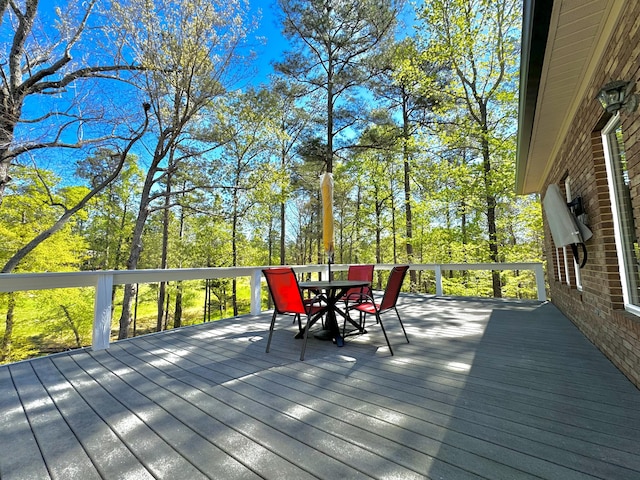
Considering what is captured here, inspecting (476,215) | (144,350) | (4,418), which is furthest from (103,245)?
(476,215)

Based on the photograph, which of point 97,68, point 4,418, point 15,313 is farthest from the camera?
point 15,313

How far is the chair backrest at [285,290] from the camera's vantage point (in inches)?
120

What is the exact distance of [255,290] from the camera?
513 cm

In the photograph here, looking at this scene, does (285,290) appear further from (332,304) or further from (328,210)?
(328,210)

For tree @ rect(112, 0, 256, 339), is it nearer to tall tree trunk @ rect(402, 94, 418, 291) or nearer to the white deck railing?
the white deck railing

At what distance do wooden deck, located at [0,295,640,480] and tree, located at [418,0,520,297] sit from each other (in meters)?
8.04

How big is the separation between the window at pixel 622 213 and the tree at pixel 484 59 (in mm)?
7519

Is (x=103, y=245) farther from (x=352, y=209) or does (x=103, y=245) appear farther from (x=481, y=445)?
(x=481, y=445)

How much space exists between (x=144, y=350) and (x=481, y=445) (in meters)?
3.22

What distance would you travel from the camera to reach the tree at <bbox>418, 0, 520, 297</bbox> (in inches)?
355

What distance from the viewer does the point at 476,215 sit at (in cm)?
1155

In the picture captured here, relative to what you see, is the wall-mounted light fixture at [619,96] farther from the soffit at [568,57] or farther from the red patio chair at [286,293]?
the red patio chair at [286,293]

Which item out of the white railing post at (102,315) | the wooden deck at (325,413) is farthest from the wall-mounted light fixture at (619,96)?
the white railing post at (102,315)

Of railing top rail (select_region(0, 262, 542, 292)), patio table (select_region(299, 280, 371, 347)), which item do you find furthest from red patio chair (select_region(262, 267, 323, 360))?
railing top rail (select_region(0, 262, 542, 292))
